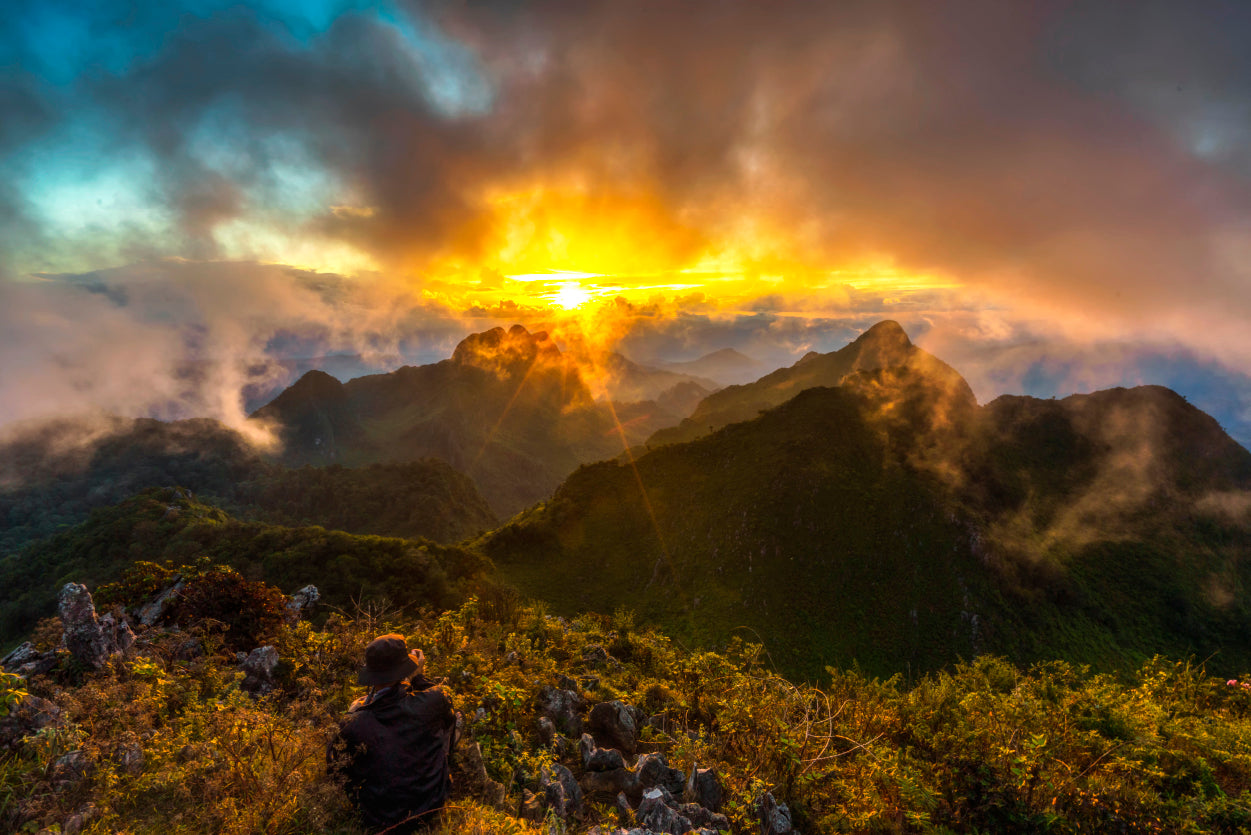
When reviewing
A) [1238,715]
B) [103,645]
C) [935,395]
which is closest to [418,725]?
[103,645]

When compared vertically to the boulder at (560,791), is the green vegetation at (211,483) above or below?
below

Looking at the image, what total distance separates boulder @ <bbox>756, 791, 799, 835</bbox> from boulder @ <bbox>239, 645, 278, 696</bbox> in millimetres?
12268

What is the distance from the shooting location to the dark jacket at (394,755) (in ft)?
21.8

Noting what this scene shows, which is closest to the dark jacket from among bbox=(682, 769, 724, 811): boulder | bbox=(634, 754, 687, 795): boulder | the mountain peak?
bbox=(634, 754, 687, 795): boulder

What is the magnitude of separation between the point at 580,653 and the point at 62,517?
216 meters

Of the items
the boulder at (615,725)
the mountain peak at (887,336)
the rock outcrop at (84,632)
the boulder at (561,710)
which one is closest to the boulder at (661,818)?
the boulder at (615,725)

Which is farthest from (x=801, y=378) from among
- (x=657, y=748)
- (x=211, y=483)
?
(x=211, y=483)

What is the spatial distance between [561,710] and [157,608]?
14376mm

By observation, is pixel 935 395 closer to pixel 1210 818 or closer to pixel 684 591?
pixel 684 591

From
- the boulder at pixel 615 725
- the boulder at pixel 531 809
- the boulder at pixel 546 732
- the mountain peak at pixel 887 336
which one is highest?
the mountain peak at pixel 887 336

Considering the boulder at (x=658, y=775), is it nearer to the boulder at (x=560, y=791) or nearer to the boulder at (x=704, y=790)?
the boulder at (x=704, y=790)

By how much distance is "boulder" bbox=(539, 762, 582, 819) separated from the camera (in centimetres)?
814

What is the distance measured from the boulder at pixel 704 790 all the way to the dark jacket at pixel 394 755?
14.7ft

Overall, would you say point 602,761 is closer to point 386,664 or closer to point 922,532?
point 386,664
